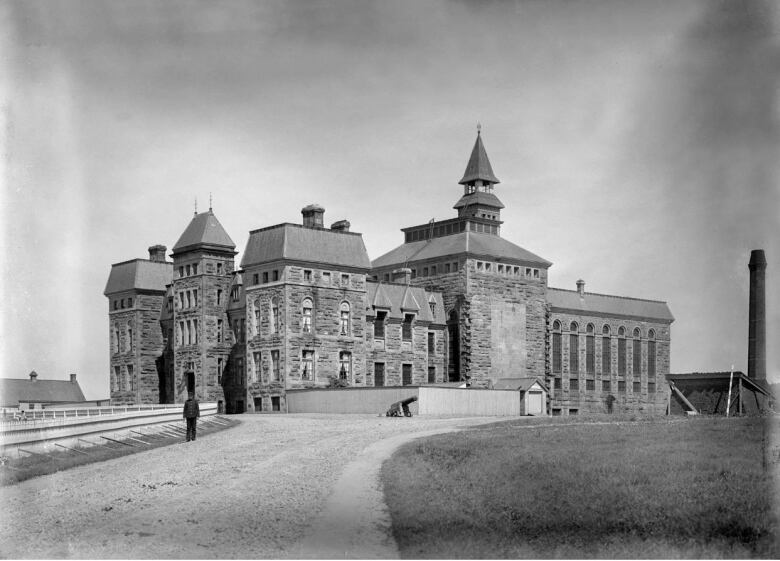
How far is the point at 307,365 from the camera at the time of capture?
68938 mm

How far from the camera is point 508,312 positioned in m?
82.5

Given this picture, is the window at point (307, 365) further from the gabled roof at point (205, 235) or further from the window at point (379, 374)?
the gabled roof at point (205, 235)

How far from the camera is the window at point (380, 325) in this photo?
251 ft

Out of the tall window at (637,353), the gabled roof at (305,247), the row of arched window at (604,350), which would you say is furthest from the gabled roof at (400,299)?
the tall window at (637,353)

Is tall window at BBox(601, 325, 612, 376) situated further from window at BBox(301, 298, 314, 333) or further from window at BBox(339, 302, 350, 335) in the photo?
window at BBox(301, 298, 314, 333)

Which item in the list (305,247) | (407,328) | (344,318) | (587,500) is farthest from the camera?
(407,328)

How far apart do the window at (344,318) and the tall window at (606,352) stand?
33.3 metres

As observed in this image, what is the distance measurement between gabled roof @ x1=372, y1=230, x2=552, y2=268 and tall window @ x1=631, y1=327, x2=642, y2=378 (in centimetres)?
1854

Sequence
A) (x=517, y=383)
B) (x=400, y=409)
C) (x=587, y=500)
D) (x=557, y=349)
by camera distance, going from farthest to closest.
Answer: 1. (x=557, y=349)
2. (x=517, y=383)
3. (x=400, y=409)
4. (x=587, y=500)

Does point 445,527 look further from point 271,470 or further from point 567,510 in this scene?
point 271,470

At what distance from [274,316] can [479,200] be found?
107 ft

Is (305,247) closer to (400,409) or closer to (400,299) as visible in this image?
(400,299)

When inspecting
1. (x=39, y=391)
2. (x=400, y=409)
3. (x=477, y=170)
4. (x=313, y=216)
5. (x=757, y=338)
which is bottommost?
(x=39, y=391)

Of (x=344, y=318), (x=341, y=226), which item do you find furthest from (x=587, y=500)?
(x=341, y=226)
